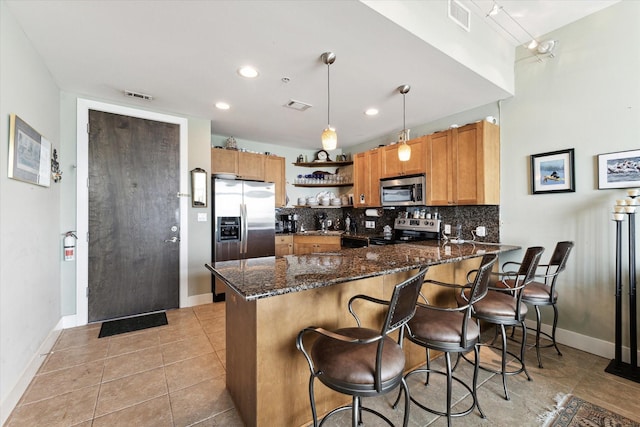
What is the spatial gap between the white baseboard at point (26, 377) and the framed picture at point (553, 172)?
4.55 m

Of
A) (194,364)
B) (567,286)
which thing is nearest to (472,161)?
(567,286)

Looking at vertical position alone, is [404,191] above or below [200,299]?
above

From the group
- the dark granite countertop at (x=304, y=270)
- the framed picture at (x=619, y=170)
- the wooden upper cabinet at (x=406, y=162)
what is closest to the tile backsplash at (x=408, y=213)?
the wooden upper cabinet at (x=406, y=162)

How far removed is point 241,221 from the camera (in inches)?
156

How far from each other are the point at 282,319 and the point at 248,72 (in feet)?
7.09

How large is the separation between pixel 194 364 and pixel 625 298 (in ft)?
12.1

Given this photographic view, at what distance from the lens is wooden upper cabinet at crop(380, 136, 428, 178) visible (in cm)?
356

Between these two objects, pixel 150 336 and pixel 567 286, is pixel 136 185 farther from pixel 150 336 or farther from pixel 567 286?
pixel 567 286

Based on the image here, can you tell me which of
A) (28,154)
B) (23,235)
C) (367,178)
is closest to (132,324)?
(23,235)

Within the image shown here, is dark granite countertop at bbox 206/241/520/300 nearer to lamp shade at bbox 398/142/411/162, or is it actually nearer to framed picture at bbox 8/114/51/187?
lamp shade at bbox 398/142/411/162

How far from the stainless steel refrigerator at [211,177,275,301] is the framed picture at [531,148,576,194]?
3300 mm

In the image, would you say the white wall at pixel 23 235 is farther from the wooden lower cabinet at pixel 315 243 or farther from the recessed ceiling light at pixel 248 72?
the wooden lower cabinet at pixel 315 243

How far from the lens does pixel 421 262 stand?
191cm

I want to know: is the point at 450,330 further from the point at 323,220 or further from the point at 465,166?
the point at 323,220
